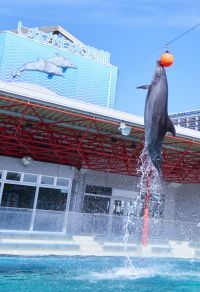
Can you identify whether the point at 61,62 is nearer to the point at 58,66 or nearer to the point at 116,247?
the point at 58,66

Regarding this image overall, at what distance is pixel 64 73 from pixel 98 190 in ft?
29.8

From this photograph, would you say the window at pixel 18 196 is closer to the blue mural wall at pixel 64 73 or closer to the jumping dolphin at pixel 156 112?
the blue mural wall at pixel 64 73

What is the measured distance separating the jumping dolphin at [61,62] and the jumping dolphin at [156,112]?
20.7m

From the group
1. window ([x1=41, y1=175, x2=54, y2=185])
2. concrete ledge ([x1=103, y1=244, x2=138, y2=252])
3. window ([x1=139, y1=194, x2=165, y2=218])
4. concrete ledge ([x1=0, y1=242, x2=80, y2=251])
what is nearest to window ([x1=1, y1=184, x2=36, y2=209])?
window ([x1=41, y1=175, x2=54, y2=185])

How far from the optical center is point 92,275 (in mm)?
10180

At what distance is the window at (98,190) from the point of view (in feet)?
75.5

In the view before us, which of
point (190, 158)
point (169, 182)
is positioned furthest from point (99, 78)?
point (190, 158)

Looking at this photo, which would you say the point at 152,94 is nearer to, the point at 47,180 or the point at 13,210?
the point at 13,210

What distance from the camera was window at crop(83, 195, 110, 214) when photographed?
22.8 m

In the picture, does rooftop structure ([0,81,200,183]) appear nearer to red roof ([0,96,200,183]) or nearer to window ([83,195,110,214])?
red roof ([0,96,200,183])

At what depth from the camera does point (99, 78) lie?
96.8ft

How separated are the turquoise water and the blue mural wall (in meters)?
15.6

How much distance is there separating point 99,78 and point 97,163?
969 cm

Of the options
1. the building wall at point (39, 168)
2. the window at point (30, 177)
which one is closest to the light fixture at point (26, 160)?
the building wall at point (39, 168)
